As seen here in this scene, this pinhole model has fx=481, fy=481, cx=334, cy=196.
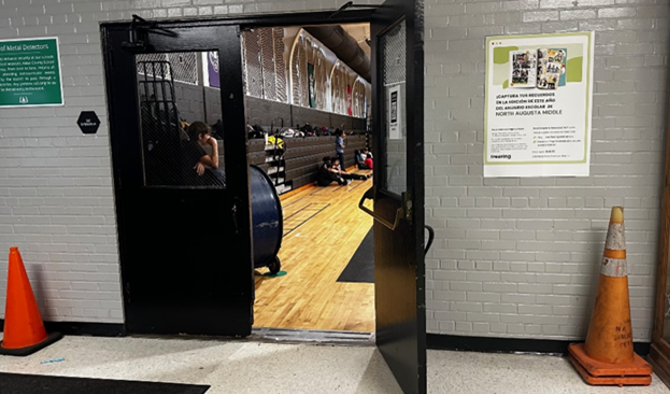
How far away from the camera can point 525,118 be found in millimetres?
2893

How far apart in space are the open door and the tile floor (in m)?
0.29

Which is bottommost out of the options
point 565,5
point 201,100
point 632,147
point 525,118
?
point 632,147

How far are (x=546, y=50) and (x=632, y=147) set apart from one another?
2.51 ft

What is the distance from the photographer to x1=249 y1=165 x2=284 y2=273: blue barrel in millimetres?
4398

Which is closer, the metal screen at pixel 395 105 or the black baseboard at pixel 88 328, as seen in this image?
the metal screen at pixel 395 105

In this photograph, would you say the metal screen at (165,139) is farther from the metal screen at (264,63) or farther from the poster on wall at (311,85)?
the poster on wall at (311,85)

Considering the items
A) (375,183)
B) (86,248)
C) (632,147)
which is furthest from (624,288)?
(86,248)

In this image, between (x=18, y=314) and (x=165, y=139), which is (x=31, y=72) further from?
(x=18, y=314)

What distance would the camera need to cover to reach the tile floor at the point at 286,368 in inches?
107

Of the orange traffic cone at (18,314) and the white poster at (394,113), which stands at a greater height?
the white poster at (394,113)

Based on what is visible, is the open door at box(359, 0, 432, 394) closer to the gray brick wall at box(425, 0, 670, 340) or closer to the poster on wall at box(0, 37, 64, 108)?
the gray brick wall at box(425, 0, 670, 340)

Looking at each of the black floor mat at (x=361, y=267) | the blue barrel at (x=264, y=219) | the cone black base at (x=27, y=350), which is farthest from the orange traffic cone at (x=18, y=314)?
the black floor mat at (x=361, y=267)

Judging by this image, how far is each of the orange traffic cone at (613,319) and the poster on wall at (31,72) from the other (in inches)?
144

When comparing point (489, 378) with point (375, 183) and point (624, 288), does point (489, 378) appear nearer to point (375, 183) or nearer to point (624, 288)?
point (624, 288)
